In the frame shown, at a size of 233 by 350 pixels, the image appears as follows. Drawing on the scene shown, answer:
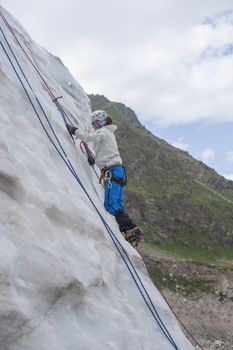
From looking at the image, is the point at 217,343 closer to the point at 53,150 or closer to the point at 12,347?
the point at 53,150

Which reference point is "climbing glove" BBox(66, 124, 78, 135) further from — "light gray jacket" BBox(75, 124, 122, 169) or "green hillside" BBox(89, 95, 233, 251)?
"green hillside" BBox(89, 95, 233, 251)

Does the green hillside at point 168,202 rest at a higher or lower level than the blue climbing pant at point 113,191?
higher

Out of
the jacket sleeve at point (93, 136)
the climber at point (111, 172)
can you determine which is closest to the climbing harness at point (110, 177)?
the climber at point (111, 172)

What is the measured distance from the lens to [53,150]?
11.5 m

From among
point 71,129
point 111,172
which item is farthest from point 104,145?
point 71,129

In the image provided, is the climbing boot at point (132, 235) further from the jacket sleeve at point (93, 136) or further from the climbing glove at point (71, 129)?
the climbing glove at point (71, 129)

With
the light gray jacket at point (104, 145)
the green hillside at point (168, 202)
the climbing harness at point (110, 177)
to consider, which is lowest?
the climbing harness at point (110, 177)

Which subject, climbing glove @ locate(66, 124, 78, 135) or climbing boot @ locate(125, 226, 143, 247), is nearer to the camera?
climbing boot @ locate(125, 226, 143, 247)

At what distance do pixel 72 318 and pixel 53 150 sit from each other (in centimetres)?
486

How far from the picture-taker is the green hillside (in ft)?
231

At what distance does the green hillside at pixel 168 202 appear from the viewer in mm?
70312

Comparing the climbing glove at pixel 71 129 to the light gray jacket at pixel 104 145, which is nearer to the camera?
the light gray jacket at pixel 104 145

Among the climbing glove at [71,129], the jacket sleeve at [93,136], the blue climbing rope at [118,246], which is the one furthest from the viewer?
the climbing glove at [71,129]

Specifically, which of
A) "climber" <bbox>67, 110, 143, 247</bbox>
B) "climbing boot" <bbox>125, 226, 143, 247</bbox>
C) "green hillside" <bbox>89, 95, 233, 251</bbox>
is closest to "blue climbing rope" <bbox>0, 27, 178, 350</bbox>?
"climbing boot" <bbox>125, 226, 143, 247</bbox>
